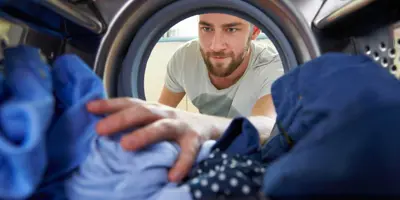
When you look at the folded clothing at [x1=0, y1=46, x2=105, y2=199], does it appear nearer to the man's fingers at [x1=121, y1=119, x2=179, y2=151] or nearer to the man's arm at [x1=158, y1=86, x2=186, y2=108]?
the man's fingers at [x1=121, y1=119, x2=179, y2=151]

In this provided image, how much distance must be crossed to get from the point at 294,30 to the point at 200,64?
93cm

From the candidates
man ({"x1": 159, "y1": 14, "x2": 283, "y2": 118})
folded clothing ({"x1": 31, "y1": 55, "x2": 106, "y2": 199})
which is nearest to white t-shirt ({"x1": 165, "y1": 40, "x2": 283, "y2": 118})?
man ({"x1": 159, "y1": 14, "x2": 283, "y2": 118})

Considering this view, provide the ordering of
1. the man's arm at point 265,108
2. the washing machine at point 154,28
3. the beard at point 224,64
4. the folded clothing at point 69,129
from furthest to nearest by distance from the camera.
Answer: the beard at point 224,64, the man's arm at point 265,108, the washing machine at point 154,28, the folded clothing at point 69,129

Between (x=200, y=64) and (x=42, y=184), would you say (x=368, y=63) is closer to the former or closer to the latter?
(x=42, y=184)

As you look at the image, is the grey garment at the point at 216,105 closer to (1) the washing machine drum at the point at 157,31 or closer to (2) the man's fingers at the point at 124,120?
(1) the washing machine drum at the point at 157,31

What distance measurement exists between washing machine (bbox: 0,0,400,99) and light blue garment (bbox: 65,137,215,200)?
0.30 m

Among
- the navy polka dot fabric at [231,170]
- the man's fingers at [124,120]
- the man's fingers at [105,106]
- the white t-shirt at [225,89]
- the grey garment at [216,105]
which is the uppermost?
the man's fingers at [105,106]

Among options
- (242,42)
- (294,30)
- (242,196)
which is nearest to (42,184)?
(242,196)

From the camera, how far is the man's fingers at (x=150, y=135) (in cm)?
39

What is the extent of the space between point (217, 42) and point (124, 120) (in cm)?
112

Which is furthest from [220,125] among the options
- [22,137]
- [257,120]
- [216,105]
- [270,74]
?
[216,105]

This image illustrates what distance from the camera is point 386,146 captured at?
0.27 metres

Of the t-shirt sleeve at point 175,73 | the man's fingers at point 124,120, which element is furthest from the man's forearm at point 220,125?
the t-shirt sleeve at point 175,73

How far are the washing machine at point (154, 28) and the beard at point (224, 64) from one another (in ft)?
1.86
